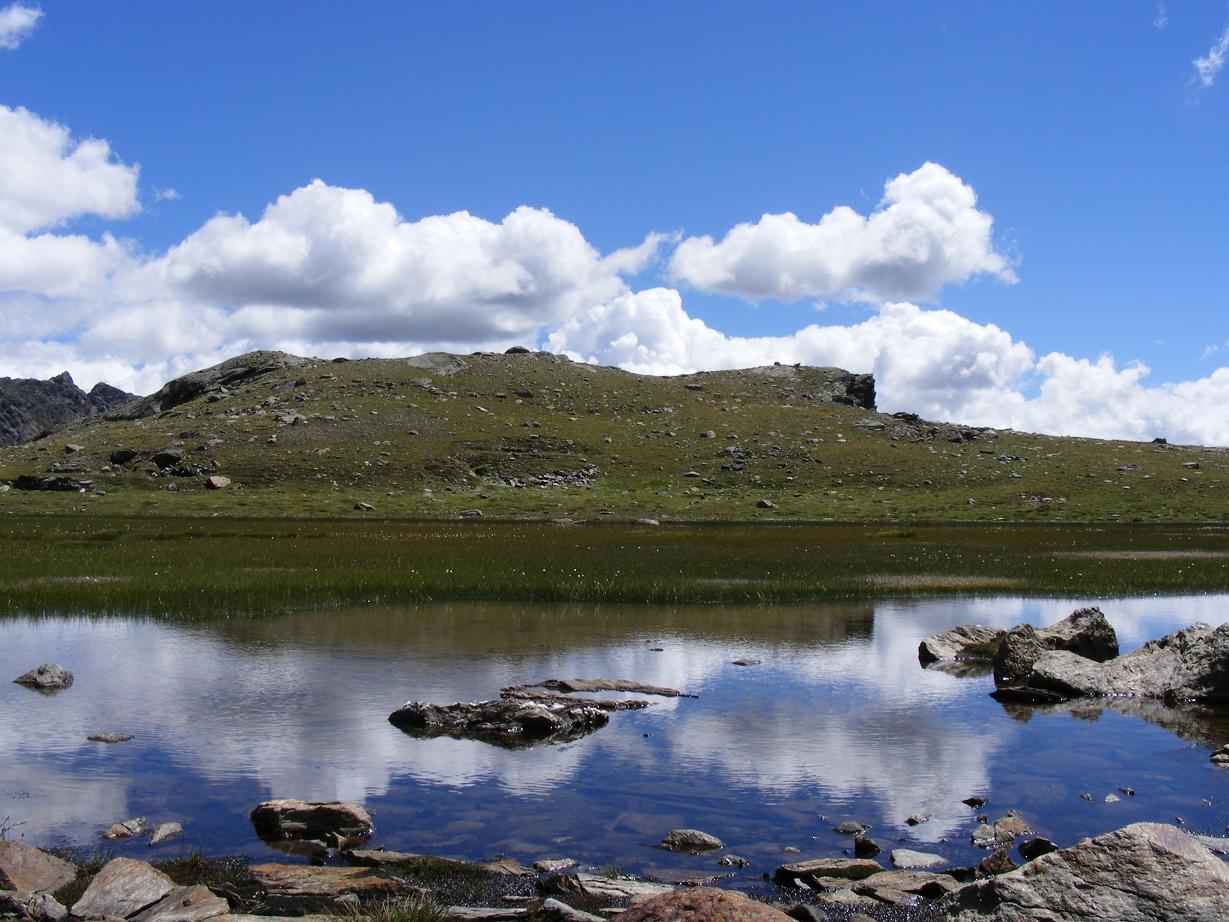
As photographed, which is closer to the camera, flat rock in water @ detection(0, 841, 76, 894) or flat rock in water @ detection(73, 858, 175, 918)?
flat rock in water @ detection(73, 858, 175, 918)

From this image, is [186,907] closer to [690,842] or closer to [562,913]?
[562,913]

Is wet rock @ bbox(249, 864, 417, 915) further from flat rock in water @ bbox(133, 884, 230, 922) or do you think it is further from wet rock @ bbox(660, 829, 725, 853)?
wet rock @ bbox(660, 829, 725, 853)

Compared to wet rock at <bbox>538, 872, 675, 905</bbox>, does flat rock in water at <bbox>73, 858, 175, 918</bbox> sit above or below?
above

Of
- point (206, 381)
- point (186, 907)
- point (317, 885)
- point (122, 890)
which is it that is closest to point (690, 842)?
point (317, 885)

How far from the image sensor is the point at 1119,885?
355 inches

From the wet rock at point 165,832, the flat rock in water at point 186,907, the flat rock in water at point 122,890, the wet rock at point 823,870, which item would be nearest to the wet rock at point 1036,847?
the wet rock at point 823,870

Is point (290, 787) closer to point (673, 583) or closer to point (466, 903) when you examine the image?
point (466, 903)

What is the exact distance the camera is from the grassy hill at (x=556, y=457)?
103m

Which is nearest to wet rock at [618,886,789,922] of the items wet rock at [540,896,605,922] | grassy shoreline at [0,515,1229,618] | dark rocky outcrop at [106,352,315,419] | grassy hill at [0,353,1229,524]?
wet rock at [540,896,605,922]

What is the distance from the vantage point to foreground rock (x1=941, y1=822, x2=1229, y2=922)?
8859 millimetres

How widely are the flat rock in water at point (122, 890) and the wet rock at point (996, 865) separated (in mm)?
8601

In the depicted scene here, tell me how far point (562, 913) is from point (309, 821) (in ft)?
15.3

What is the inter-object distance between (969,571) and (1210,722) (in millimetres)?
29657

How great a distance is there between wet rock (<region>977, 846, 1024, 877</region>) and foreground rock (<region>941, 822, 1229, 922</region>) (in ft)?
8.17
